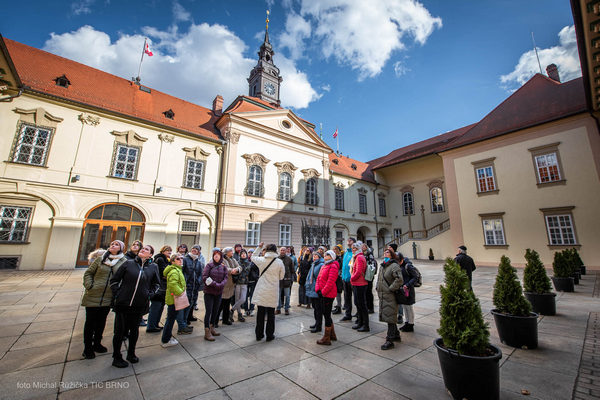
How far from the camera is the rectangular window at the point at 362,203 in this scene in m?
27.3

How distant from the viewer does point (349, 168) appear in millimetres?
28969

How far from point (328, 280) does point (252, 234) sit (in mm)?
14607

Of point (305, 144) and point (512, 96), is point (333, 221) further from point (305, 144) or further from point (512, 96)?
point (512, 96)

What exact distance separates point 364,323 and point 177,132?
17179mm

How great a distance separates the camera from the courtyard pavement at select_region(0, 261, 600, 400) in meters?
3.00

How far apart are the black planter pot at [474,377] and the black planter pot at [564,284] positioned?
8.94 metres

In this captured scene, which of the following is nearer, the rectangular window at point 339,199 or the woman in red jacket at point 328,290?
the woman in red jacket at point 328,290

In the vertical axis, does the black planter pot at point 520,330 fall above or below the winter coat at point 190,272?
below

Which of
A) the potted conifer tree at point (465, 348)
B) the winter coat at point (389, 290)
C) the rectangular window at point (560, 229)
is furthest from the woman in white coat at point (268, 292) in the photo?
the rectangular window at point (560, 229)

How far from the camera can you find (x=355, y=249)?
581 centimetres

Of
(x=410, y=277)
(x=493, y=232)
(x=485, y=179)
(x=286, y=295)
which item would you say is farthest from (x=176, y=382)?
(x=485, y=179)

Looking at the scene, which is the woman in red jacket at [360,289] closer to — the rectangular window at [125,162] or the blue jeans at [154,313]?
the blue jeans at [154,313]

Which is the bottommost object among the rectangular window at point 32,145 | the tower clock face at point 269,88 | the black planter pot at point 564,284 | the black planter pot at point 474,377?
the black planter pot at point 474,377

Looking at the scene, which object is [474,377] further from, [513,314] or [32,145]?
[32,145]
